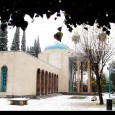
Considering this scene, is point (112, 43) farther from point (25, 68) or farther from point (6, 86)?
point (6, 86)

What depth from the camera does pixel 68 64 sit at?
5247 centimetres

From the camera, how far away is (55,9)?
160 inches

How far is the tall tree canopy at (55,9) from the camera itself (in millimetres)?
3908

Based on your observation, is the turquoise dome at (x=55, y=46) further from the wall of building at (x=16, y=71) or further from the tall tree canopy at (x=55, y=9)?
the tall tree canopy at (x=55, y=9)

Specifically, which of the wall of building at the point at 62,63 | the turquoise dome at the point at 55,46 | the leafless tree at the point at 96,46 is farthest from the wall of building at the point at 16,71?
the turquoise dome at the point at 55,46

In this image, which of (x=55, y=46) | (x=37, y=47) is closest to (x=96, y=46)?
(x=55, y=46)

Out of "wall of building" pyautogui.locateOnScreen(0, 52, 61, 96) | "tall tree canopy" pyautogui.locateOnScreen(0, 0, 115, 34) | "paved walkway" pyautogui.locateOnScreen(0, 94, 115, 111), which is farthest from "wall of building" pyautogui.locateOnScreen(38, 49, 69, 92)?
"tall tree canopy" pyautogui.locateOnScreen(0, 0, 115, 34)

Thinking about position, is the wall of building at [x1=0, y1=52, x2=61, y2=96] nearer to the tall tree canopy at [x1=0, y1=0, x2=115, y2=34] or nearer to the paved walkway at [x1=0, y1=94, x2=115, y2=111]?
the paved walkway at [x1=0, y1=94, x2=115, y2=111]

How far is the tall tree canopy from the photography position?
391cm

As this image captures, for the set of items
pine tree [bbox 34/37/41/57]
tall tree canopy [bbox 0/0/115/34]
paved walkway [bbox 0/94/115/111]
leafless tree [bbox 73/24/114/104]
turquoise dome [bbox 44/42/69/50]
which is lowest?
paved walkway [bbox 0/94/115/111]

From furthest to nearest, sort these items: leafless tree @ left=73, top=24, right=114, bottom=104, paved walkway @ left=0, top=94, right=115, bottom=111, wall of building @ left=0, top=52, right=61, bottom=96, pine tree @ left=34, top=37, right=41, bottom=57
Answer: pine tree @ left=34, top=37, right=41, bottom=57, wall of building @ left=0, top=52, right=61, bottom=96, leafless tree @ left=73, top=24, right=114, bottom=104, paved walkway @ left=0, top=94, right=115, bottom=111

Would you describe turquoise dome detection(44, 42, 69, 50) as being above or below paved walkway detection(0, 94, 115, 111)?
above

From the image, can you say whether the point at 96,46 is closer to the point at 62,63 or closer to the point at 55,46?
the point at 62,63

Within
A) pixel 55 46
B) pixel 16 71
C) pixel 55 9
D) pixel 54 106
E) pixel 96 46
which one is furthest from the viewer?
pixel 55 46
